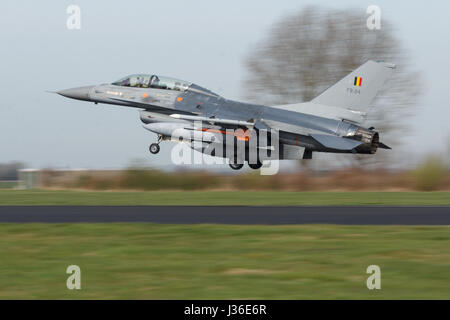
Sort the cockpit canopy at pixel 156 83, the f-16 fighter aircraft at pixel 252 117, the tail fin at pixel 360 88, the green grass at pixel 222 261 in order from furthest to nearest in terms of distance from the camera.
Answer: the cockpit canopy at pixel 156 83
the tail fin at pixel 360 88
the f-16 fighter aircraft at pixel 252 117
the green grass at pixel 222 261

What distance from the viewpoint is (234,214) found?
1950 centimetres

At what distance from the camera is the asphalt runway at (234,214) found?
58.4 feet

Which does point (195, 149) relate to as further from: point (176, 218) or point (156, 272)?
point (156, 272)

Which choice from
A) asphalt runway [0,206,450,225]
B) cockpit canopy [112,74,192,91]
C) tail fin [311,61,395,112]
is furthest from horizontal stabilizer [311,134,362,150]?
cockpit canopy [112,74,192,91]

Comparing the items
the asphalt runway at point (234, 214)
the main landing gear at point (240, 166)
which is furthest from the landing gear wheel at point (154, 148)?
the asphalt runway at point (234, 214)

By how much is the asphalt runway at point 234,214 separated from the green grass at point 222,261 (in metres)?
1.32

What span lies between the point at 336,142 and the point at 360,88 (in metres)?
2.60

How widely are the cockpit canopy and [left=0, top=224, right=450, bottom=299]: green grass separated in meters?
12.1

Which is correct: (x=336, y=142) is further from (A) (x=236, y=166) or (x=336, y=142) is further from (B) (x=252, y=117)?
(A) (x=236, y=166)

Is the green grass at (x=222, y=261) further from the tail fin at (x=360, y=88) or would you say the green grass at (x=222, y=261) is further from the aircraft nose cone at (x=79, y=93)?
the aircraft nose cone at (x=79, y=93)

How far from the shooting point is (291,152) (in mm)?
27734

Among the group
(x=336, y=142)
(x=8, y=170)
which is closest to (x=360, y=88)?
(x=336, y=142)

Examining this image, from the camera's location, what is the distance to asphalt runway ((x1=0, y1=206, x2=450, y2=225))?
1780cm

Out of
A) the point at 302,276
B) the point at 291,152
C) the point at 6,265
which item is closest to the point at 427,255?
the point at 302,276
